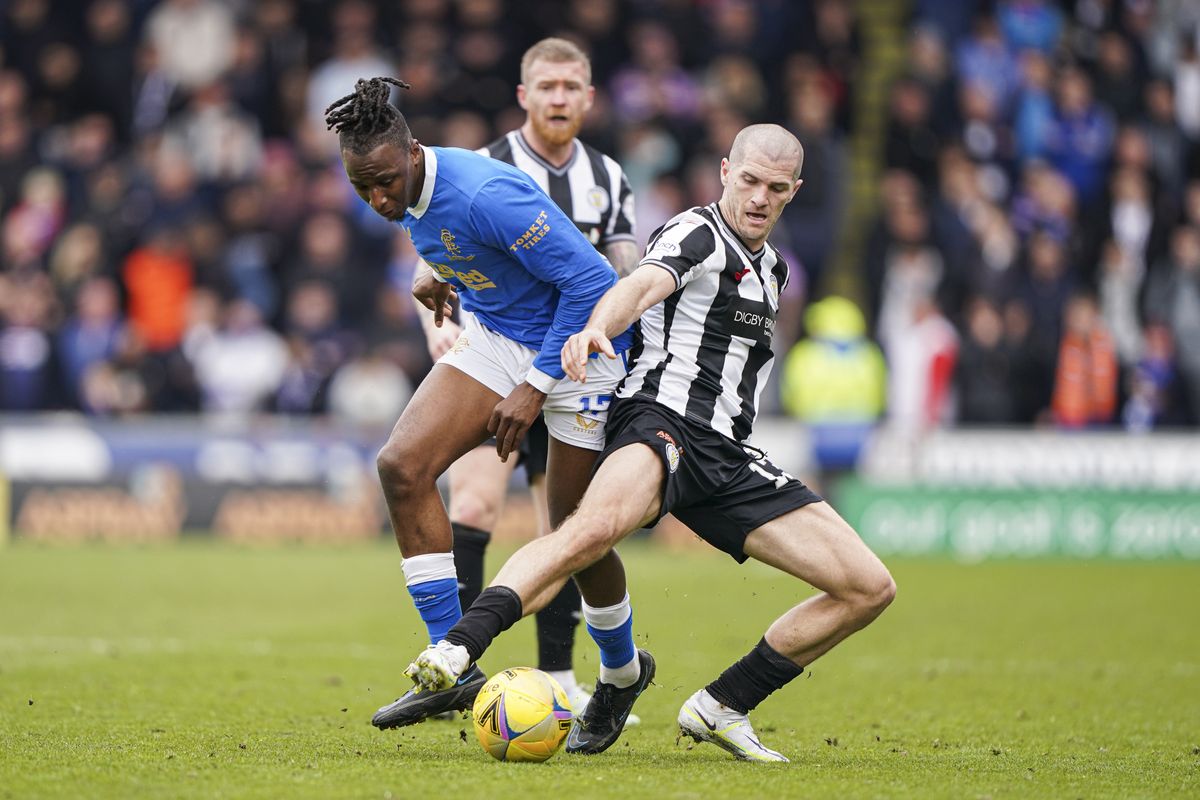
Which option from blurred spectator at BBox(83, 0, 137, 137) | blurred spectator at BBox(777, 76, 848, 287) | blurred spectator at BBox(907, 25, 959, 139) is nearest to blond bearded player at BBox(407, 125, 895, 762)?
blurred spectator at BBox(777, 76, 848, 287)

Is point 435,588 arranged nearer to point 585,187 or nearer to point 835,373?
point 585,187

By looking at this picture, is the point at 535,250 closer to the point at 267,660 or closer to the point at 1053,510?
the point at 267,660

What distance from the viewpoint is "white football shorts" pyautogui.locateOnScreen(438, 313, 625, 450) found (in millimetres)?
6426

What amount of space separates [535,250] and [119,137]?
1417cm

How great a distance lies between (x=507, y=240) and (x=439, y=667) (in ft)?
5.29

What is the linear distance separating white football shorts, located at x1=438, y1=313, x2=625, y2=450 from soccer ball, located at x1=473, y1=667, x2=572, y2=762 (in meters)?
1.02

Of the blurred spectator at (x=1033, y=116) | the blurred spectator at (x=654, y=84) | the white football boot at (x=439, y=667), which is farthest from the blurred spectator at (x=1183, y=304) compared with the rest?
the white football boot at (x=439, y=667)

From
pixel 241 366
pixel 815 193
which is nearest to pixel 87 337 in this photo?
pixel 241 366

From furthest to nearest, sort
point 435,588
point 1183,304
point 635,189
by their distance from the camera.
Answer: point 1183,304, point 635,189, point 435,588

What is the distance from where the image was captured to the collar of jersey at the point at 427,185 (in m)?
6.13

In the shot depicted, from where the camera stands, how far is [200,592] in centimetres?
1236

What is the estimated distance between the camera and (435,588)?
649 cm

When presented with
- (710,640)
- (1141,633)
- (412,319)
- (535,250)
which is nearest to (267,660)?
(710,640)

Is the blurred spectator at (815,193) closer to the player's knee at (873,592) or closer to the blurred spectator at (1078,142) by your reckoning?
the blurred spectator at (1078,142)
